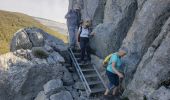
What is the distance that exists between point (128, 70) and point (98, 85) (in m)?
2.75

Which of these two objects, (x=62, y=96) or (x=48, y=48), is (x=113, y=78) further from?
(x=48, y=48)

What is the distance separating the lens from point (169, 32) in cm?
1833

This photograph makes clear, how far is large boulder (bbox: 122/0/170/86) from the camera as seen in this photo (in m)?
20.3

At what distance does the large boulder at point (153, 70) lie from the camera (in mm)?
17672

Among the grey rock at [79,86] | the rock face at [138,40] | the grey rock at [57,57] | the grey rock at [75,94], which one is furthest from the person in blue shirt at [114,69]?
the grey rock at [57,57]

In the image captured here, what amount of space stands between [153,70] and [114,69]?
250cm

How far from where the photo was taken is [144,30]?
20844 millimetres

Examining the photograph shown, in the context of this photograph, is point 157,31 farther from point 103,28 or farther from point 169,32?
point 103,28

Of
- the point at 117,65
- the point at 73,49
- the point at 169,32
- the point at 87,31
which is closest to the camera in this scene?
the point at 169,32

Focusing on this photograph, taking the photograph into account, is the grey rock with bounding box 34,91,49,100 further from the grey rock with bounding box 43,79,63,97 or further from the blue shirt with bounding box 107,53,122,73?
the blue shirt with bounding box 107,53,122,73

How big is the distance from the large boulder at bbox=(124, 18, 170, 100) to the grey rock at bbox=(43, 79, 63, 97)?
4.99 m

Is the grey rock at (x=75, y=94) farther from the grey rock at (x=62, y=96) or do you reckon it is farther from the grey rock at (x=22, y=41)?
the grey rock at (x=22, y=41)

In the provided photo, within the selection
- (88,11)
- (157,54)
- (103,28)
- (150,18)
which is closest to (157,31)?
(150,18)

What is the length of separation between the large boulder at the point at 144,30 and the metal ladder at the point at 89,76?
2152mm
